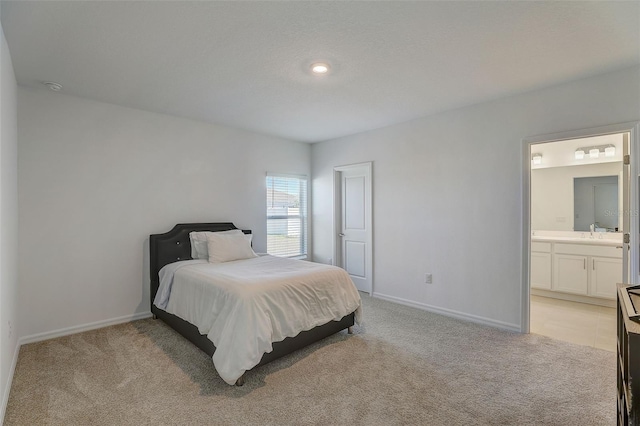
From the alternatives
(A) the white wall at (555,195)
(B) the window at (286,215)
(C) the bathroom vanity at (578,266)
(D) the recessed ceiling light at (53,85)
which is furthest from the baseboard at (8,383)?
(A) the white wall at (555,195)

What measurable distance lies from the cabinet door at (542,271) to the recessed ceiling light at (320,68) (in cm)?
411

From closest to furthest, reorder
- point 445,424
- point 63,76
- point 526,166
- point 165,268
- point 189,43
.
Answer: point 445,424, point 189,43, point 63,76, point 526,166, point 165,268

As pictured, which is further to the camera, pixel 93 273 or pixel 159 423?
pixel 93 273

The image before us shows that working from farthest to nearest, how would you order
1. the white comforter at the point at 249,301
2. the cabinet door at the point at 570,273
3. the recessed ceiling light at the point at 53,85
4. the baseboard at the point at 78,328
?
the cabinet door at the point at 570,273, the baseboard at the point at 78,328, the recessed ceiling light at the point at 53,85, the white comforter at the point at 249,301

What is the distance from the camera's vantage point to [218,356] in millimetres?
2316

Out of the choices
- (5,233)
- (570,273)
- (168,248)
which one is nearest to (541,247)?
(570,273)

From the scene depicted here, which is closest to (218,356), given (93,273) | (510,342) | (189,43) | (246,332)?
(246,332)

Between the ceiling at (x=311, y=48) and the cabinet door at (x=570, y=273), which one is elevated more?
the ceiling at (x=311, y=48)

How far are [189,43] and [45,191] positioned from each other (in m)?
2.26

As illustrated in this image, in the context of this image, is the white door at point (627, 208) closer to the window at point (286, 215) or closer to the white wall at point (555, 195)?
the white wall at point (555, 195)

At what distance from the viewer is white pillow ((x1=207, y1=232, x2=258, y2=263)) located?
373 centimetres

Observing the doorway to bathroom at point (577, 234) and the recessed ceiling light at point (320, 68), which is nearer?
the recessed ceiling light at point (320, 68)

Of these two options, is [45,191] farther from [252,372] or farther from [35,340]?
[252,372]

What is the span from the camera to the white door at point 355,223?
480 cm
